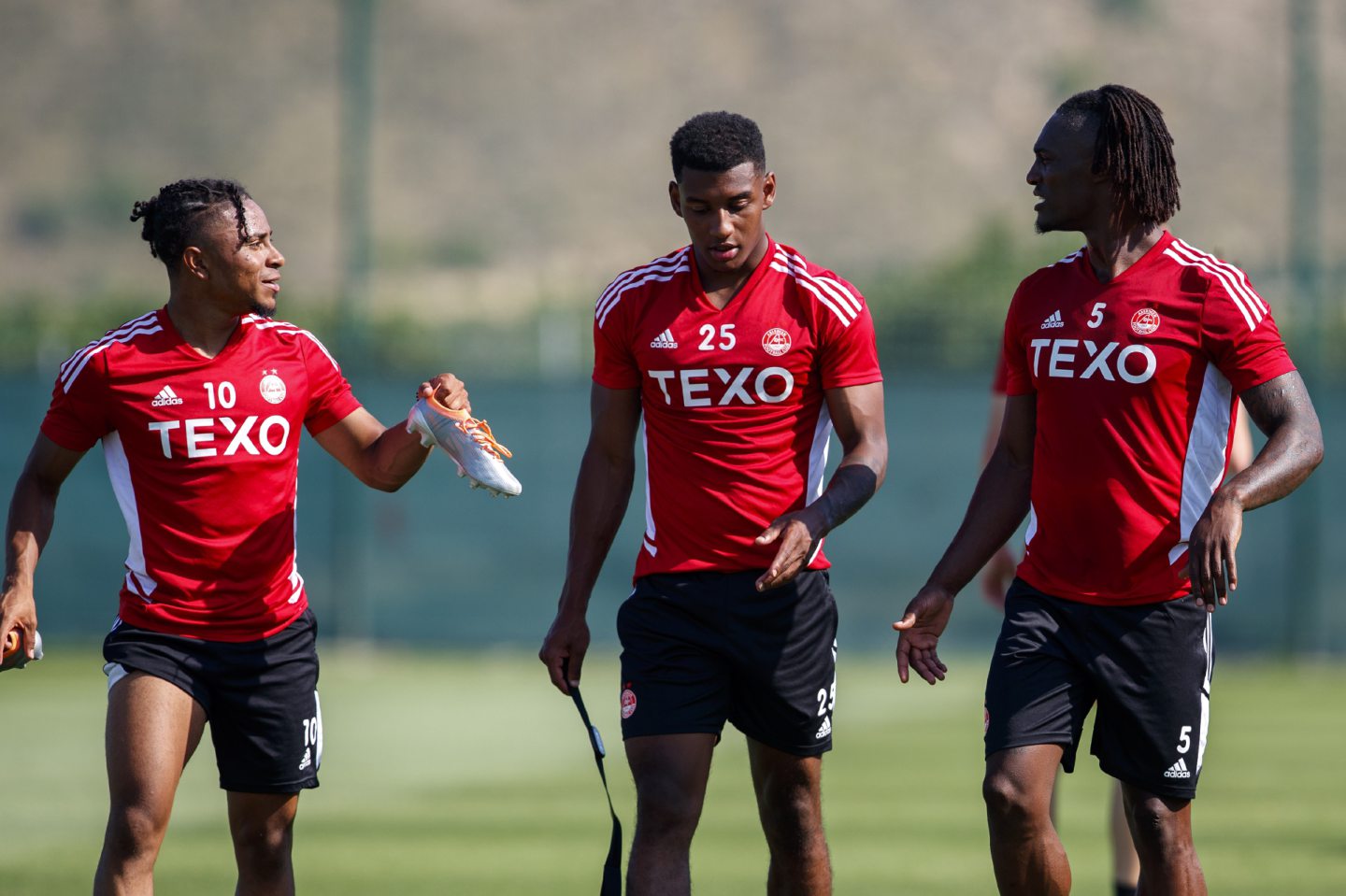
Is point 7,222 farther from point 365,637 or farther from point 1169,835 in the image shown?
point 1169,835

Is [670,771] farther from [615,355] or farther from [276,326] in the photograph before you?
[276,326]

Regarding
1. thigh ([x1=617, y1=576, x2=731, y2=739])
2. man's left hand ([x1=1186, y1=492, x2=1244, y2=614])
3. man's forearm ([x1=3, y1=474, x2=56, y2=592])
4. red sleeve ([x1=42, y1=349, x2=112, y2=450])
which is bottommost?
thigh ([x1=617, y1=576, x2=731, y2=739])

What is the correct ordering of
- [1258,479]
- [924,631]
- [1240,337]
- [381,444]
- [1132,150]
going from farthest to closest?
[381,444] < [924,631] < [1132,150] < [1240,337] < [1258,479]

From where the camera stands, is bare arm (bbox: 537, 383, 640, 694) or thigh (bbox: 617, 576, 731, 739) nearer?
thigh (bbox: 617, 576, 731, 739)

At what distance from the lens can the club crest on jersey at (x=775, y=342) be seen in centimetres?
640

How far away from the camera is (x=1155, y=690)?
19.4 feet

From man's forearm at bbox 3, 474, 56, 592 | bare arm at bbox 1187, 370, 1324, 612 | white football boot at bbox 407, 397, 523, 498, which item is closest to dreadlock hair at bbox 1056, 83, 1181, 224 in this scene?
bare arm at bbox 1187, 370, 1324, 612

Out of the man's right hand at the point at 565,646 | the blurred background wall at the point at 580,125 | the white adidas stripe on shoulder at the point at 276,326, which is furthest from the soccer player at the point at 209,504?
the blurred background wall at the point at 580,125

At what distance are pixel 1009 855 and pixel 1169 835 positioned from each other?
19.5 inches

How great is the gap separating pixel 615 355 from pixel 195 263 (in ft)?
4.54

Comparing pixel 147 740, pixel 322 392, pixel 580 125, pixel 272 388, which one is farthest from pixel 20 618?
pixel 580 125

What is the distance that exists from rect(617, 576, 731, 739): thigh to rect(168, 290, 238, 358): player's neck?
1.60 meters

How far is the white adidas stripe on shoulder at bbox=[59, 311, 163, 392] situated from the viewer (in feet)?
21.0

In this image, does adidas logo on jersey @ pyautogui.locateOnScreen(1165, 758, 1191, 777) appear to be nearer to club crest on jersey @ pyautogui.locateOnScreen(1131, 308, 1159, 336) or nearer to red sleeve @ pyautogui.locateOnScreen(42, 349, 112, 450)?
club crest on jersey @ pyautogui.locateOnScreen(1131, 308, 1159, 336)
